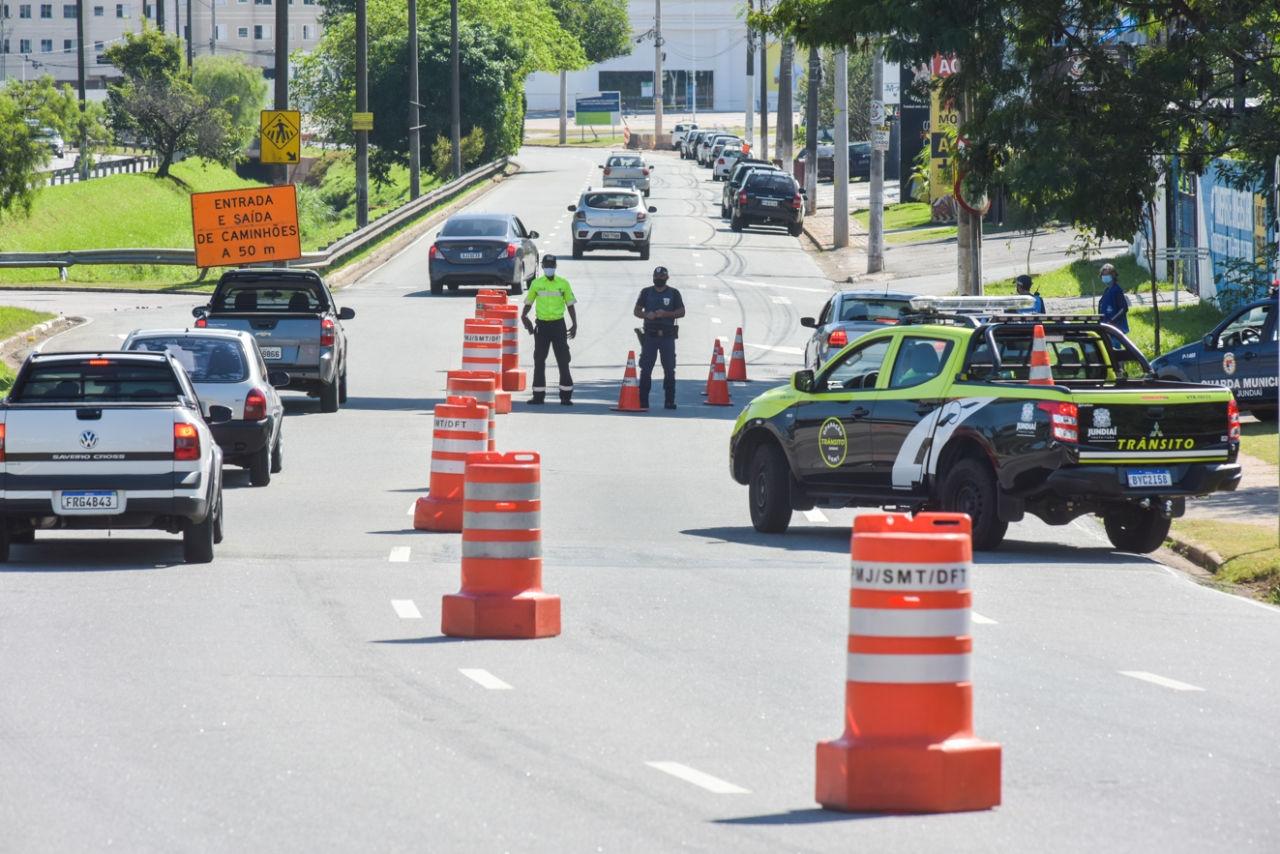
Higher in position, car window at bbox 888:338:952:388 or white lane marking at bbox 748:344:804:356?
car window at bbox 888:338:952:388

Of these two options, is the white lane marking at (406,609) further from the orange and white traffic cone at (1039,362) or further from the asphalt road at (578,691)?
the orange and white traffic cone at (1039,362)

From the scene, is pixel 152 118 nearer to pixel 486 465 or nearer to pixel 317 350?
pixel 317 350

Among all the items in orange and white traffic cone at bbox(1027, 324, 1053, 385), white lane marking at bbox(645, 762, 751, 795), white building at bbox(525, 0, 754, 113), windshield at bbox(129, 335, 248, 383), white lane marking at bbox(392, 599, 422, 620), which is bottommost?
white lane marking at bbox(392, 599, 422, 620)

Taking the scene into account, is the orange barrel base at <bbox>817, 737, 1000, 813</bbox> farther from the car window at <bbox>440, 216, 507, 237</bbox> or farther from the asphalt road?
the car window at <bbox>440, 216, 507, 237</bbox>

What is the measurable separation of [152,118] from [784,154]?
28.8 metres

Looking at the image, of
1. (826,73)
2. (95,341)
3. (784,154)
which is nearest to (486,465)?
(95,341)

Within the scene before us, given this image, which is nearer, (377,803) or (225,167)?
(377,803)

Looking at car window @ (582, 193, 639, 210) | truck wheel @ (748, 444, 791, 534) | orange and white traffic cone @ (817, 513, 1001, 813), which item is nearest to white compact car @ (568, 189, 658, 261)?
car window @ (582, 193, 639, 210)

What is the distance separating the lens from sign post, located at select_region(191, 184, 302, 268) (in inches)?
1550

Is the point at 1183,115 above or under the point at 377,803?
above

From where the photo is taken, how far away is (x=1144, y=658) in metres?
11.7

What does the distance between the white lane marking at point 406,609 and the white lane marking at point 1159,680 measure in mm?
4173

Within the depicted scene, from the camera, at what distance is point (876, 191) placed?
156 feet

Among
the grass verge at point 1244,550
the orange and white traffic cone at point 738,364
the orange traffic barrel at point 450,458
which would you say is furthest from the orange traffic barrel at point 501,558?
the orange and white traffic cone at point 738,364
